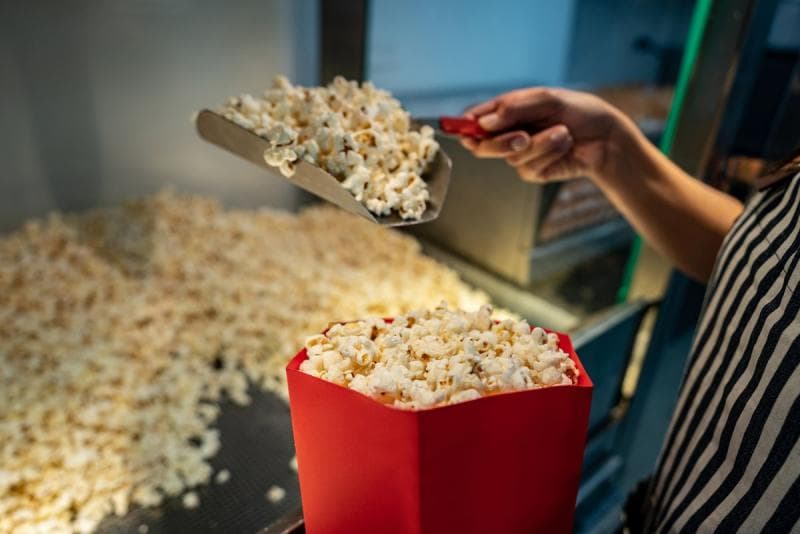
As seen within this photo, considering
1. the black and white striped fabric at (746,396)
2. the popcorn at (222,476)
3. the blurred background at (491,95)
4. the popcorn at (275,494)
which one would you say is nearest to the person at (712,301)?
the black and white striped fabric at (746,396)

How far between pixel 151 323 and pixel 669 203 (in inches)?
51.8

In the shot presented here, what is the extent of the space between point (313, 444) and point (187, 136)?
1.81m

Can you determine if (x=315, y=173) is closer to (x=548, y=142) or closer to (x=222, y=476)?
(x=548, y=142)

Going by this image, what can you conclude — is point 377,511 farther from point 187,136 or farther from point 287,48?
point 287,48

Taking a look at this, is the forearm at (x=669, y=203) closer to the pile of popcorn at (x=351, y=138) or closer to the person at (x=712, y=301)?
the person at (x=712, y=301)

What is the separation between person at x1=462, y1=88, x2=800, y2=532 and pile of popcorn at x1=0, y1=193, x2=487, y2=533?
0.79 meters

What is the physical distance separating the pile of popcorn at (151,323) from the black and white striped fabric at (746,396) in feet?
2.92

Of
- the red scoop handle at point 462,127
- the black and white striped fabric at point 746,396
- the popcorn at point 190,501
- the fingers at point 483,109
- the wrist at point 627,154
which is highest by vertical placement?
the fingers at point 483,109

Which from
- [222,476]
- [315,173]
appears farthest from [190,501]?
[315,173]

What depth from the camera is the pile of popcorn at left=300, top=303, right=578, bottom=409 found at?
1.62ft

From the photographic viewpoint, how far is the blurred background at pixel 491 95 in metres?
1.41

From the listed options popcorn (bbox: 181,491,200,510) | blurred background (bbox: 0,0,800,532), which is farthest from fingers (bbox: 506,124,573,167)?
popcorn (bbox: 181,491,200,510)

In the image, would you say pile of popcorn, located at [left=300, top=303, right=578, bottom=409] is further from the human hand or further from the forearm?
the forearm

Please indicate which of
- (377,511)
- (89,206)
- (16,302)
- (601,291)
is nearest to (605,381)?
(601,291)
